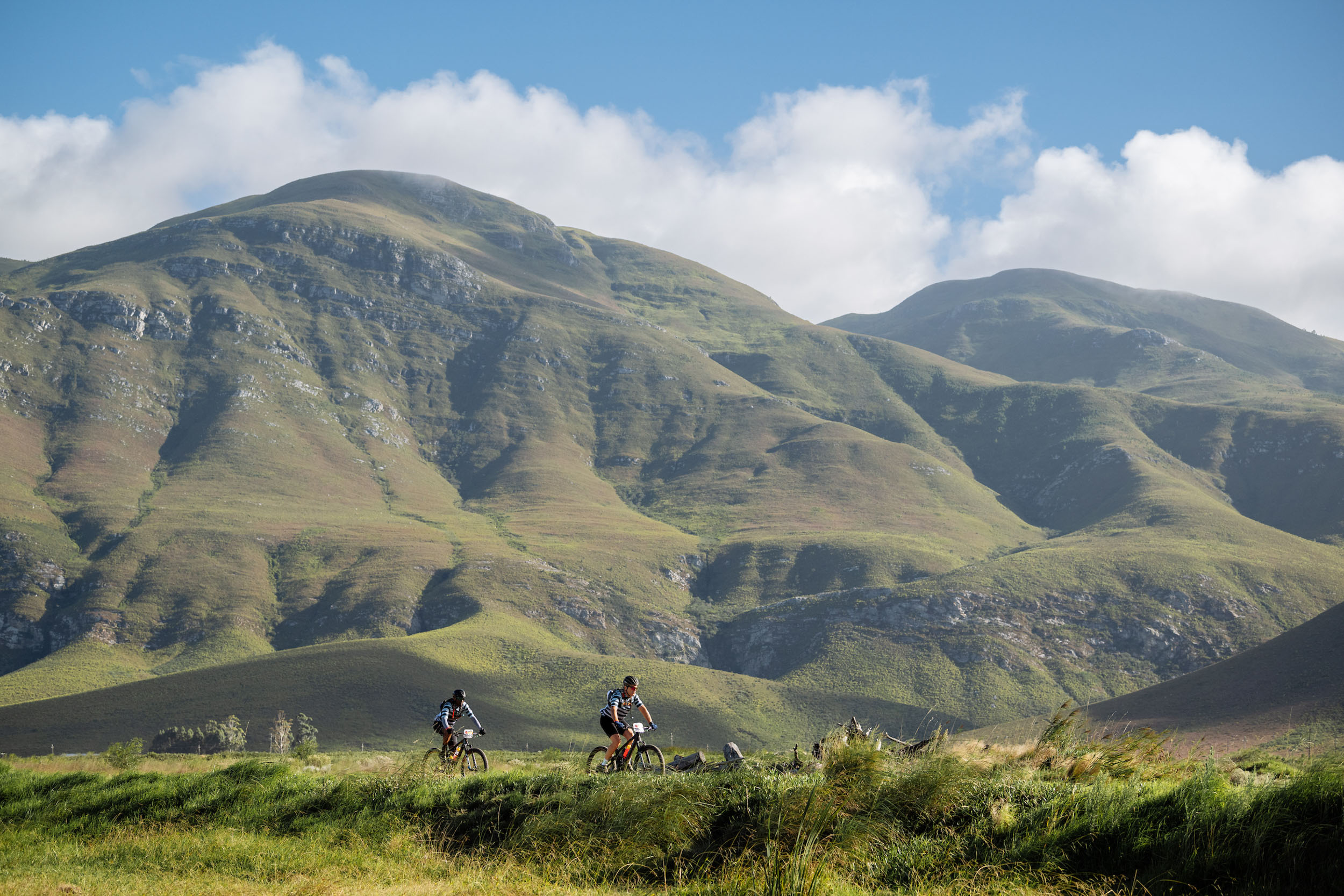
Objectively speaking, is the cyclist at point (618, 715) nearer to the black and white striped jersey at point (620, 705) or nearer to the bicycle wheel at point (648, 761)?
the black and white striped jersey at point (620, 705)

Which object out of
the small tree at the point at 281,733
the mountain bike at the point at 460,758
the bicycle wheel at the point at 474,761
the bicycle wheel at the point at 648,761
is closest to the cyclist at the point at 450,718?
the mountain bike at the point at 460,758

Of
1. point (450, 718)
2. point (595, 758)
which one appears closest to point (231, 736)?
point (450, 718)

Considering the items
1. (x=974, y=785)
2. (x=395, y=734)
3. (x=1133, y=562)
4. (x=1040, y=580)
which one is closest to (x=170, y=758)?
(x=974, y=785)

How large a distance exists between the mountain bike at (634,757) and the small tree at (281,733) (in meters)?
83.6

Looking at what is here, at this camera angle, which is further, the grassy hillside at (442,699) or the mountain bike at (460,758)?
the grassy hillside at (442,699)

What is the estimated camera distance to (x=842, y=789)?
13938mm

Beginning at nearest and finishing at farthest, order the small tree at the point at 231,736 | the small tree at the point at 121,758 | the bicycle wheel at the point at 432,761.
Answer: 1. the bicycle wheel at the point at 432,761
2. the small tree at the point at 121,758
3. the small tree at the point at 231,736

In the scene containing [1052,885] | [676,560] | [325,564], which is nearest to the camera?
[1052,885]

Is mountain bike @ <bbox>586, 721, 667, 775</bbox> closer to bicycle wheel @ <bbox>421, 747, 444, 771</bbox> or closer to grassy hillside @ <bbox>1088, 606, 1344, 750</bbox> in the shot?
bicycle wheel @ <bbox>421, 747, 444, 771</bbox>

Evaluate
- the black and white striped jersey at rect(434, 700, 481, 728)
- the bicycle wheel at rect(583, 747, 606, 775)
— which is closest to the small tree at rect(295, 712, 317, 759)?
the black and white striped jersey at rect(434, 700, 481, 728)

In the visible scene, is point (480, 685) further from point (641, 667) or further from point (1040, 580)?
point (1040, 580)

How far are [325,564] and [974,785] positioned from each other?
17447cm

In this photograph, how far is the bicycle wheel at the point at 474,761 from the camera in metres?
23.1

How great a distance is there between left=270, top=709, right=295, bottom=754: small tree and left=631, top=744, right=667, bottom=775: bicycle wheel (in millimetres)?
83541
